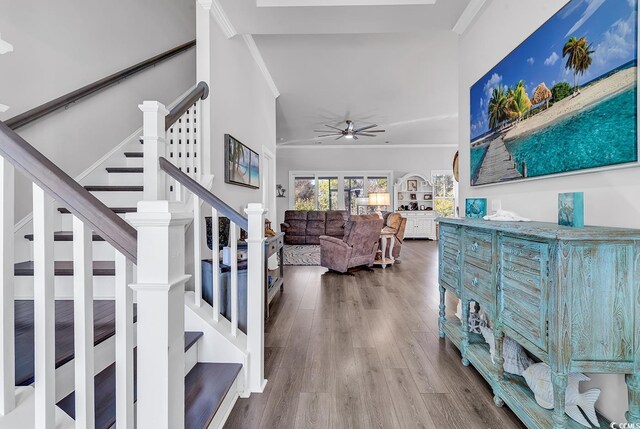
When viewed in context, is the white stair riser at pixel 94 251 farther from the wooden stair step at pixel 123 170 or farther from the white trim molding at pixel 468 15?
the white trim molding at pixel 468 15

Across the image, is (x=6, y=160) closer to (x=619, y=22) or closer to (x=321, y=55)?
(x=619, y=22)

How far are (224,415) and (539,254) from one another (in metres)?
1.69

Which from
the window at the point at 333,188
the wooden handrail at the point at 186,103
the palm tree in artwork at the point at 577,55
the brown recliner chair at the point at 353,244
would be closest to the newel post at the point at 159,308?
the wooden handrail at the point at 186,103

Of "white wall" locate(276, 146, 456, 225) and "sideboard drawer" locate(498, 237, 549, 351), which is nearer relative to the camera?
"sideboard drawer" locate(498, 237, 549, 351)

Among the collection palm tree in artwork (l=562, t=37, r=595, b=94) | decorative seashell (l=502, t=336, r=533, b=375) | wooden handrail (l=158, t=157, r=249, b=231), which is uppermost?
palm tree in artwork (l=562, t=37, r=595, b=94)

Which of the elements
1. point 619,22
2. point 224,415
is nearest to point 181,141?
point 224,415

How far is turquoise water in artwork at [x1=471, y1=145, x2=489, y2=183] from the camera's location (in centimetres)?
238

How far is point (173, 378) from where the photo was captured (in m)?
0.81

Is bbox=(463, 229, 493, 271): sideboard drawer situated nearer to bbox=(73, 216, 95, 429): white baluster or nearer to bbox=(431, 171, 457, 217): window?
bbox=(73, 216, 95, 429): white baluster

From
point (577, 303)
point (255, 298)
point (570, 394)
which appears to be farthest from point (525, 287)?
point (255, 298)

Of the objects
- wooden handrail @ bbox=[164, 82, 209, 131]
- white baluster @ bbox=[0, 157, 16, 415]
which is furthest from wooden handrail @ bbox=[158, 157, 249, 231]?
white baluster @ bbox=[0, 157, 16, 415]

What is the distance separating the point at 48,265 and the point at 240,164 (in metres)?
2.74

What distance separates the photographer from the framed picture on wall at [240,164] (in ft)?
9.96

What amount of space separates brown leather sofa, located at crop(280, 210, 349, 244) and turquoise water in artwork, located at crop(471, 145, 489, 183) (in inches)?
237
